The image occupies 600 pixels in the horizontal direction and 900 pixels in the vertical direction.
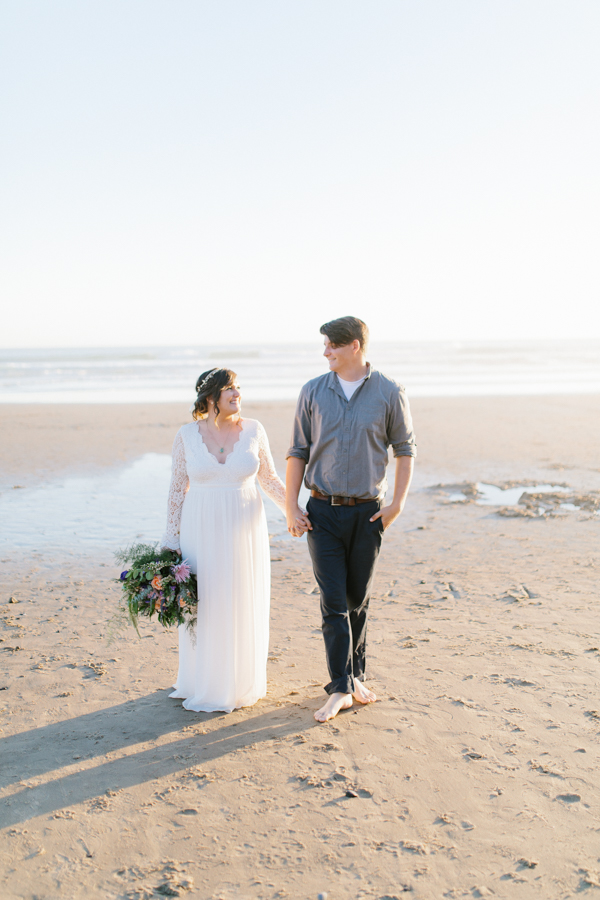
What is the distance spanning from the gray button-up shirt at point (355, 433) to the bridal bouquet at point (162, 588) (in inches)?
36.0

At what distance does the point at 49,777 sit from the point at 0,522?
5.73 meters

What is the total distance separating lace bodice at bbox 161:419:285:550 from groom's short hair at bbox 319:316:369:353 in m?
0.67

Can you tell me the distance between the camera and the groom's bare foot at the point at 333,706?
3.88 metres

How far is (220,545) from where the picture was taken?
13.2ft

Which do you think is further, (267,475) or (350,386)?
(267,475)

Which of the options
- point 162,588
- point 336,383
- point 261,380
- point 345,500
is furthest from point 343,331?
point 261,380

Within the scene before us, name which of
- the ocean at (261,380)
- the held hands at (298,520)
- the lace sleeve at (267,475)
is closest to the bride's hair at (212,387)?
the lace sleeve at (267,475)

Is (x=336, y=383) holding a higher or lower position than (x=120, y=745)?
higher

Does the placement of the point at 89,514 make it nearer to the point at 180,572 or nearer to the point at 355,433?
the point at 180,572

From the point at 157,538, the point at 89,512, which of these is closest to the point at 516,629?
the point at 157,538

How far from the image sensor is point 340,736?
3740 mm

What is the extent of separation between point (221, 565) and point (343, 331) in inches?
59.5

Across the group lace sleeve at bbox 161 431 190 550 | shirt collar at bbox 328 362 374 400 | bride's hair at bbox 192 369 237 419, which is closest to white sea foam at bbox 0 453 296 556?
lace sleeve at bbox 161 431 190 550

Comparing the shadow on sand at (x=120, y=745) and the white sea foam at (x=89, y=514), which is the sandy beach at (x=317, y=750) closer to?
the shadow on sand at (x=120, y=745)
